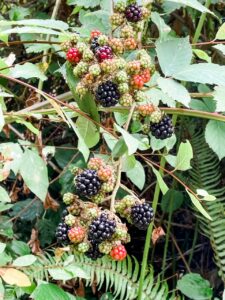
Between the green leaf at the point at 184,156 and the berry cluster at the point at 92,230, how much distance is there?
20cm

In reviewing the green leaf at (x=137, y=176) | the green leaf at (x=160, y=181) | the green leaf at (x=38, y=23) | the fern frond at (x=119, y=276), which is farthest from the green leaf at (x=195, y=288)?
Answer: the green leaf at (x=38, y=23)

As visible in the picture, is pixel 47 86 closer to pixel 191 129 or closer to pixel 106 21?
pixel 191 129

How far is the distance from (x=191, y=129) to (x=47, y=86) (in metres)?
0.52

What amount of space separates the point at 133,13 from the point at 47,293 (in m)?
0.55

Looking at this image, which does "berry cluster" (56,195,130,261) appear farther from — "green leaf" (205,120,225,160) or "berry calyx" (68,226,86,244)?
"green leaf" (205,120,225,160)

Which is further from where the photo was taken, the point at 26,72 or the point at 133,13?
the point at 26,72

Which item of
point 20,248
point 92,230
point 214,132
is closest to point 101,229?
point 92,230

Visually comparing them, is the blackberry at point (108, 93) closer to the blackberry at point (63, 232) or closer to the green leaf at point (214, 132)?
the blackberry at point (63, 232)

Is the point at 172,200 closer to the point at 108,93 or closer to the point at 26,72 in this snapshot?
the point at 26,72

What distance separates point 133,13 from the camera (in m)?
0.96

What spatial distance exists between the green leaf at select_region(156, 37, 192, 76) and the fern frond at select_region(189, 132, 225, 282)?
2.92 feet

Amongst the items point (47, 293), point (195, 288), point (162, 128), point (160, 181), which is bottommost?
point (195, 288)

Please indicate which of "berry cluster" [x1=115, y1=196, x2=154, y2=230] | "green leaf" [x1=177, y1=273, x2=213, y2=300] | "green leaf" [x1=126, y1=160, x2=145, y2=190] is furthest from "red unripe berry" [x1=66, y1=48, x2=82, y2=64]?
"green leaf" [x1=177, y1=273, x2=213, y2=300]

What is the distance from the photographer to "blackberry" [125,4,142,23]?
0.96 meters
